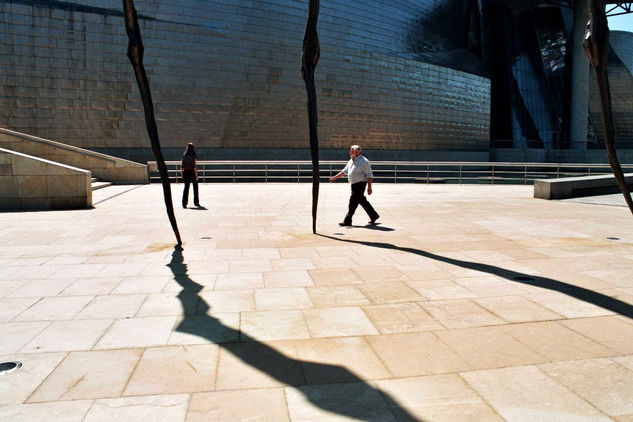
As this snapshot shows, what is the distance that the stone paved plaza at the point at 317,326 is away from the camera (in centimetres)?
265

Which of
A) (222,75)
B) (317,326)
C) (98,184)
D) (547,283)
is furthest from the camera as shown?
(222,75)

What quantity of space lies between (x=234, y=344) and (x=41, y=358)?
1267 mm

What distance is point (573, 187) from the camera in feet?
47.0

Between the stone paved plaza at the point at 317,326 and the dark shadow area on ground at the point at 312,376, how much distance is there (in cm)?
1

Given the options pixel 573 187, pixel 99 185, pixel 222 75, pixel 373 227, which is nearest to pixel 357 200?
pixel 373 227

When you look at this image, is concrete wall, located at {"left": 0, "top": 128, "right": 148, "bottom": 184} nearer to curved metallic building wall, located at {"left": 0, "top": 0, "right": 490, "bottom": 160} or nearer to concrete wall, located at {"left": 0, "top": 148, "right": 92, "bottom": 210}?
curved metallic building wall, located at {"left": 0, "top": 0, "right": 490, "bottom": 160}

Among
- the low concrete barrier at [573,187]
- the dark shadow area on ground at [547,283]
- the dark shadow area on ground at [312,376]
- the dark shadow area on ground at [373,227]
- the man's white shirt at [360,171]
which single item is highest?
the man's white shirt at [360,171]

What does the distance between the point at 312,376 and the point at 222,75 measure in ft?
79.7

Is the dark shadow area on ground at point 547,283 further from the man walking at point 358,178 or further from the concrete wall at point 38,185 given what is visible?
the concrete wall at point 38,185

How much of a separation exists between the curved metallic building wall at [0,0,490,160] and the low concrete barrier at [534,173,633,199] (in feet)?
51.3

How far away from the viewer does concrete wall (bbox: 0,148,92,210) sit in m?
11.2

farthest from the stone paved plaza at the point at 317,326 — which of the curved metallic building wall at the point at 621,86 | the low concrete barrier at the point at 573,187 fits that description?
the curved metallic building wall at the point at 621,86

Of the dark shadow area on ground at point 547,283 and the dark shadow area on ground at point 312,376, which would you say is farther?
the dark shadow area on ground at point 547,283

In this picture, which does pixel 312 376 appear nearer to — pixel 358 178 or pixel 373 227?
pixel 373 227
